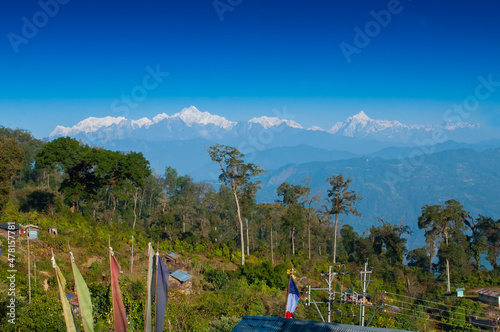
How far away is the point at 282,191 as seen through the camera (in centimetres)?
3869

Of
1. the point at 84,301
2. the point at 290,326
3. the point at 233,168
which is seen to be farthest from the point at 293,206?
the point at 84,301

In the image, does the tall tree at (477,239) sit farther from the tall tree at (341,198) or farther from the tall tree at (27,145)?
the tall tree at (27,145)

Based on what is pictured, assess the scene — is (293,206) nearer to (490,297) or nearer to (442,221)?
(442,221)

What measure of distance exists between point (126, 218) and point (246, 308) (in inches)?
1198

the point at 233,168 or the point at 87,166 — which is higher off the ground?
the point at 87,166

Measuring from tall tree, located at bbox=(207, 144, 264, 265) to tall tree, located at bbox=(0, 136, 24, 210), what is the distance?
40.4 ft

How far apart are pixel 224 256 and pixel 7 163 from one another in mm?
15261

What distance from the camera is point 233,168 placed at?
2778 cm

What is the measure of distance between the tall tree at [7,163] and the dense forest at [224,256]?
0.19 feet

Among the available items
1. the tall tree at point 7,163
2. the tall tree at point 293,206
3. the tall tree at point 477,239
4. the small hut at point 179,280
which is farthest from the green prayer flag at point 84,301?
the tall tree at point 477,239

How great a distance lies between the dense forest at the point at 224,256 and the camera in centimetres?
1455

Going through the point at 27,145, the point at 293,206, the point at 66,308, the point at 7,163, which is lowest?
the point at 293,206

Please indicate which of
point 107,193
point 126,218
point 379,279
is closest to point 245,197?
point 379,279

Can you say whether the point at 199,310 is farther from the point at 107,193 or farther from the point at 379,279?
the point at 107,193
